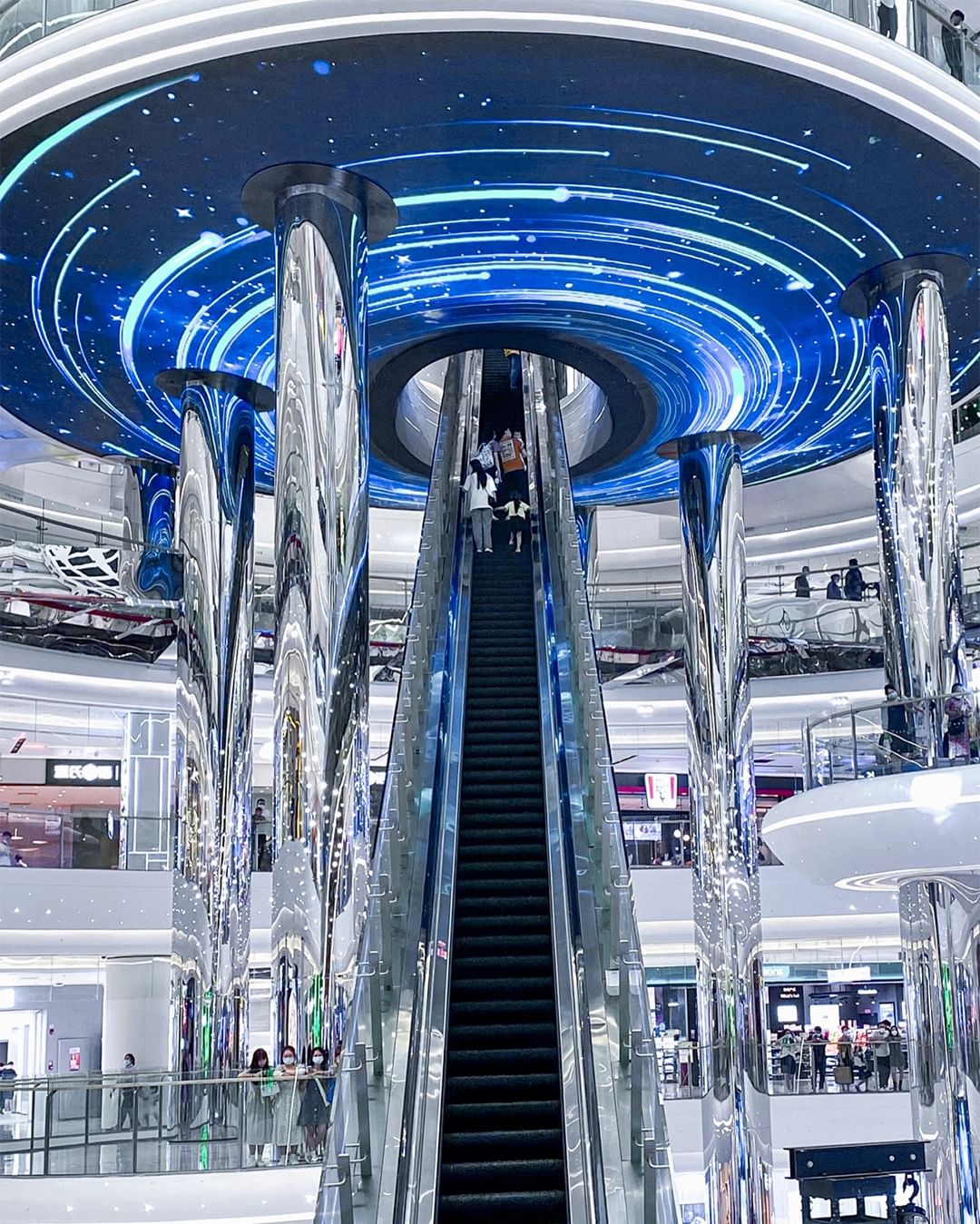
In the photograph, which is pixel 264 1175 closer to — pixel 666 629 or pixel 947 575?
pixel 947 575

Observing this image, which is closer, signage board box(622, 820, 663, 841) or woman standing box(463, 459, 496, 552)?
woman standing box(463, 459, 496, 552)

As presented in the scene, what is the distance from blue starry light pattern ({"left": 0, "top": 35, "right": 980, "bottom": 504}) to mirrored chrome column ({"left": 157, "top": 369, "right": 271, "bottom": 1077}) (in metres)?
0.81

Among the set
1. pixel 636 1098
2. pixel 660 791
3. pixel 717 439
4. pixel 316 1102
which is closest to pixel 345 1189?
pixel 636 1098

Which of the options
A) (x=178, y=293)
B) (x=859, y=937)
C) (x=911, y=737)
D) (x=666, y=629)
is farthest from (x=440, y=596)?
(x=859, y=937)

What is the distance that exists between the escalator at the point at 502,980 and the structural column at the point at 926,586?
3.74 m

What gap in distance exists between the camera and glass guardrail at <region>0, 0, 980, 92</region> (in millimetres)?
10602

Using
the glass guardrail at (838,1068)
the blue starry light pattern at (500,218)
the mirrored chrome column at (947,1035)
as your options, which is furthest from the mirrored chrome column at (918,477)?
the glass guardrail at (838,1068)

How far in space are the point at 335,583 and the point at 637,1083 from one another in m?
5.83

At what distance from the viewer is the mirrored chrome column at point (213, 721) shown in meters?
14.7

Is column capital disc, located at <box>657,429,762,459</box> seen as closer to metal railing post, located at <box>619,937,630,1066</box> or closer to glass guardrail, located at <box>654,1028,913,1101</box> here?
glass guardrail, located at <box>654,1028,913,1101</box>

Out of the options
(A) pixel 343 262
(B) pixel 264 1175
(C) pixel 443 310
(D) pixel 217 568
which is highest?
(C) pixel 443 310

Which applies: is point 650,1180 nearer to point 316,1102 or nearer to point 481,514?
point 316,1102

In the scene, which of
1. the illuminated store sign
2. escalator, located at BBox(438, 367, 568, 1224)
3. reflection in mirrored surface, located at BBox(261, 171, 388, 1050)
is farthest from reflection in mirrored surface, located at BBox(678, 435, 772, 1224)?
the illuminated store sign

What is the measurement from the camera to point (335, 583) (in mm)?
12016
